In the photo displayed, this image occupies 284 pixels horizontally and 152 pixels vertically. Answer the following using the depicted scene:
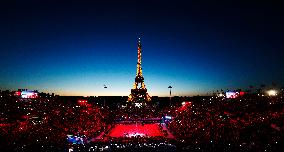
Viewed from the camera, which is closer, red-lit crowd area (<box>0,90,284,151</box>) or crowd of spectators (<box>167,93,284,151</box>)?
crowd of spectators (<box>167,93,284,151</box>)

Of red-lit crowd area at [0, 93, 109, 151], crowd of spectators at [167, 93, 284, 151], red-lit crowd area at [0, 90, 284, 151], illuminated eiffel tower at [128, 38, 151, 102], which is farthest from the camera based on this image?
illuminated eiffel tower at [128, 38, 151, 102]

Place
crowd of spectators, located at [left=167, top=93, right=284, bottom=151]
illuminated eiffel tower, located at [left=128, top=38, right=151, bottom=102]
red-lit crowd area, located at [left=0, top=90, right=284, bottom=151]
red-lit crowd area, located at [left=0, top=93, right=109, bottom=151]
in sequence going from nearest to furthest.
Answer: crowd of spectators, located at [left=167, top=93, right=284, bottom=151]
red-lit crowd area, located at [left=0, top=90, right=284, bottom=151]
red-lit crowd area, located at [left=0, top=93, right=109, bottom=151]
illuminated eiffel tower, located at [left=128, top=38, right=151, bottom=102]

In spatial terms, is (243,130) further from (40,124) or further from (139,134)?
(40,124)

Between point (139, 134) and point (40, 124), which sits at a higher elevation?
point (40, 124)

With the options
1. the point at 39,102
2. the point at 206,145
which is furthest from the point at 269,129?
the point at 39,102

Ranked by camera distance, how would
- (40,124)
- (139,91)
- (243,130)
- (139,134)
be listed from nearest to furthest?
(243,130) → (40,124) → (139,134) → (139,91)

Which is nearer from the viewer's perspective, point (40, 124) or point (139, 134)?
point (40, 124)

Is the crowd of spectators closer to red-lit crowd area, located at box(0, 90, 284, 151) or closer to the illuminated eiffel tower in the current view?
red-lit crowd area, located at box(0, 90, 284, 151)

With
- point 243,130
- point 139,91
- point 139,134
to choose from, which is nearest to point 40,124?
point 139,134

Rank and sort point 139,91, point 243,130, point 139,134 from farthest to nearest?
point 139,91 → point 139,134 → point 243,130

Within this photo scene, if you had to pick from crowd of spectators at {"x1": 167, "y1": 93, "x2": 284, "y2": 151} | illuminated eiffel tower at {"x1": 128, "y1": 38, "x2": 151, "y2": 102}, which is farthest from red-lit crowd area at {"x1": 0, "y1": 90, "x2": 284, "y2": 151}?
illuminated eiffel tower at {"x1": 128, "y1": 38, "x2": 151, "y2": 102}

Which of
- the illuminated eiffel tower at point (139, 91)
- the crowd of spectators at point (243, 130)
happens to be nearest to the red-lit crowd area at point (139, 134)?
the crowd of spectators at point (243, 130)

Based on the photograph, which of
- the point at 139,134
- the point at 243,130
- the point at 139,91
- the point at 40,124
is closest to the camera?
the point at 243,130

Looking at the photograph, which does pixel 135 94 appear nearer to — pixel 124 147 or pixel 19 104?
pixel 19 104
